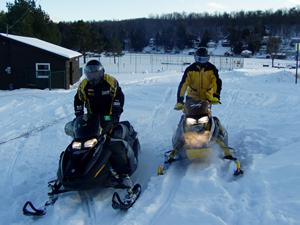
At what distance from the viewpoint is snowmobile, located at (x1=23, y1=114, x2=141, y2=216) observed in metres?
5.81

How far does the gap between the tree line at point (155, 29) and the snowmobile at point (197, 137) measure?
129 feet

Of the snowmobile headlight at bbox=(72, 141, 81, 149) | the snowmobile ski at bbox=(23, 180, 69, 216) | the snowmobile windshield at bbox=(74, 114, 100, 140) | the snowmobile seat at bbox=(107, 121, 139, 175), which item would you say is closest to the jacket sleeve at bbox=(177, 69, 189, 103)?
the snowmobile seat at bbox=(107, 121, 139, 175)

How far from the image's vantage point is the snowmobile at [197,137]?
23.5 ft

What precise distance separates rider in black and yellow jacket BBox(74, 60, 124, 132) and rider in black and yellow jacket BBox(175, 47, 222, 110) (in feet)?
5.08

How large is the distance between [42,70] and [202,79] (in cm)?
2348

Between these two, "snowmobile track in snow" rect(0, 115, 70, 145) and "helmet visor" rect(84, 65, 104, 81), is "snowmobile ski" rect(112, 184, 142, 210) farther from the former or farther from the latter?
"snowmobile track in snow" rect(0, 115, 70, 145)

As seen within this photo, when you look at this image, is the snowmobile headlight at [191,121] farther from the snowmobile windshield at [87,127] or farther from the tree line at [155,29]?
the tree line at [155,29]

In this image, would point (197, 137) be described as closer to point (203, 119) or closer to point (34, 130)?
point (203, 119)

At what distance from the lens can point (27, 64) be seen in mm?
30266

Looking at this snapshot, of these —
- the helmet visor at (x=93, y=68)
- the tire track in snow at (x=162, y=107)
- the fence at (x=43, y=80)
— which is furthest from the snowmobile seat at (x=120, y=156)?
the fence at (x=43, y=80)

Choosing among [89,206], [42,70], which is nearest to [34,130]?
[89,206]

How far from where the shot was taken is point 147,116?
524 inches

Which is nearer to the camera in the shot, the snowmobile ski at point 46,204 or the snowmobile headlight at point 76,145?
the snowmobile ski at point 46,204

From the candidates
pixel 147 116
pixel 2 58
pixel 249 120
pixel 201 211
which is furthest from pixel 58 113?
pixel 2 58
